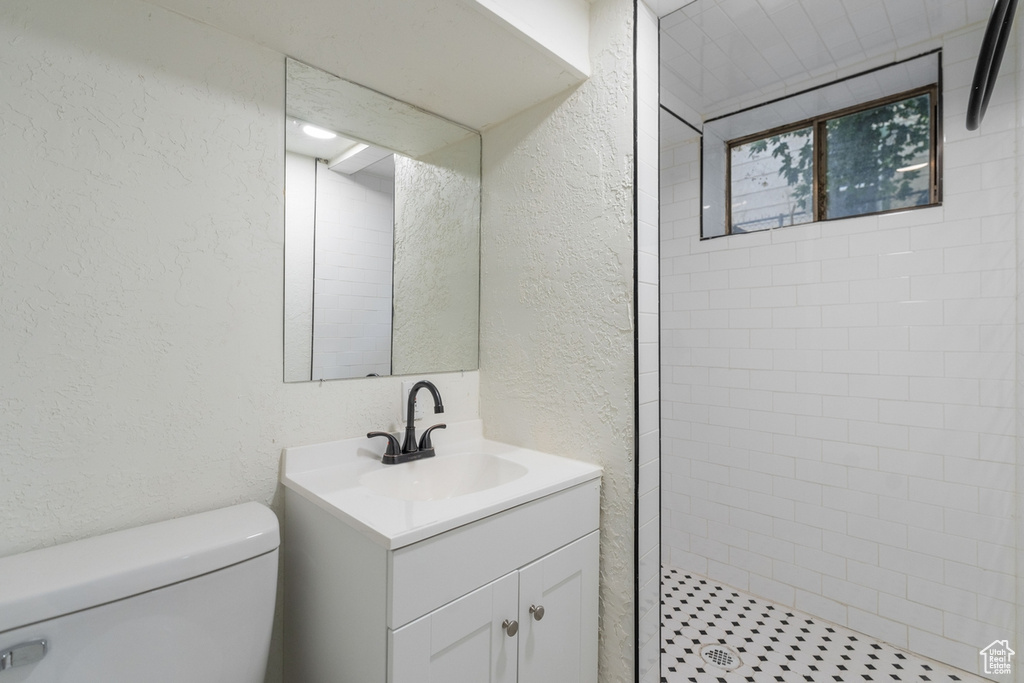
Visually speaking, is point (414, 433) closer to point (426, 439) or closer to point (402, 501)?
point (426, 439)

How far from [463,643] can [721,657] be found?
1.25 m

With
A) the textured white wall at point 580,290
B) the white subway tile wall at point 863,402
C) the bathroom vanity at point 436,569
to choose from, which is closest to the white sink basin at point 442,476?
the bathroom vanity at point 436,569

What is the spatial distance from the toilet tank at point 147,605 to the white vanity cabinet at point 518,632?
14.0 inches

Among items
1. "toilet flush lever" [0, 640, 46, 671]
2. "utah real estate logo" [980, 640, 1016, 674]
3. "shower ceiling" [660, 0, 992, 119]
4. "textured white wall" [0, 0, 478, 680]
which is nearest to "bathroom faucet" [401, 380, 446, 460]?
"textured white wall" [0, 0, 478, 680]

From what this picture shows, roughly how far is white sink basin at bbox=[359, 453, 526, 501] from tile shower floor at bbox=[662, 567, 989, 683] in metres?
0.97

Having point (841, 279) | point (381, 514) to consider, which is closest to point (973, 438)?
point (841, 279)

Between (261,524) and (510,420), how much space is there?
31.4 inches

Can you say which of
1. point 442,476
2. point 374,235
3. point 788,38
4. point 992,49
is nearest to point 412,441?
point 442,476

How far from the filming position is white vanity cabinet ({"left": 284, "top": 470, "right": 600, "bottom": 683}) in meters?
0.89

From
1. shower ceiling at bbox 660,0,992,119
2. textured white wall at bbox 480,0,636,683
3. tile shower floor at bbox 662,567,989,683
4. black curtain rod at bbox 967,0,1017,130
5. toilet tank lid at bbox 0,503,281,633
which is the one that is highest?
shower ceiling at bbox 660,0,992,119

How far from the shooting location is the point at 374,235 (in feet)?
4.78

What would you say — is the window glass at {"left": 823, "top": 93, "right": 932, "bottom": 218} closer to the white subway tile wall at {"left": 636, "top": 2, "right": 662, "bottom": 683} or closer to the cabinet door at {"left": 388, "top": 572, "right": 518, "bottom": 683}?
the white subway tile wall at {"left": 636, "top": 2, "right": 662, "bottom": 683}

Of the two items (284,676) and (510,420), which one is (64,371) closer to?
(284,676)

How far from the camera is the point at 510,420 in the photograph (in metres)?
1.60
